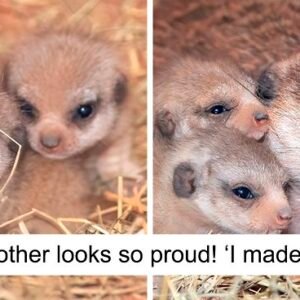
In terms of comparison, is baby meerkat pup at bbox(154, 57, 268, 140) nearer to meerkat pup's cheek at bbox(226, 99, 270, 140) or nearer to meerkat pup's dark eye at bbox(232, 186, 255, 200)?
meerkat pup's cheek at bbox(226, 99, 270, 140)

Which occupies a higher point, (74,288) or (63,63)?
(63,63)

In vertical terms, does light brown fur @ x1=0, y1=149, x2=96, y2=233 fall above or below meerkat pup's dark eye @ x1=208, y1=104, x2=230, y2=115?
below

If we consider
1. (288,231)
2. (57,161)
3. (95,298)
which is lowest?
(95,298)

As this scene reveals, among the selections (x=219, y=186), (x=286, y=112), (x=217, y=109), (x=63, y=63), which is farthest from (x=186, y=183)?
(x=63, y=63)

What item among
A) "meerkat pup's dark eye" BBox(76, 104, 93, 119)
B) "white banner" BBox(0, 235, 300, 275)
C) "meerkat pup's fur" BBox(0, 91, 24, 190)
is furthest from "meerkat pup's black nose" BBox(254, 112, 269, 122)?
"meerkat pup's fur" BBox(0, 91, 24, 190)

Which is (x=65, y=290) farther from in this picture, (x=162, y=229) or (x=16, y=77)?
(x=16, y=77)

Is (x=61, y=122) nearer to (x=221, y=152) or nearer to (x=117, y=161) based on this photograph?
(x=117, y=161)

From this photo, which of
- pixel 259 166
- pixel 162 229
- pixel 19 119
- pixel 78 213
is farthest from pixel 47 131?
pixel 259 166
